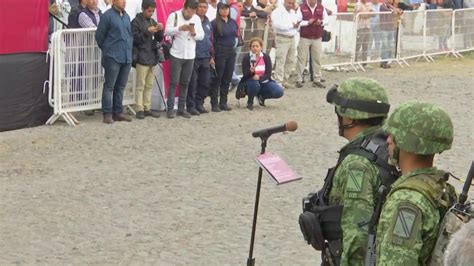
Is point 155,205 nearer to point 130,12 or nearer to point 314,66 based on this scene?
point 130,12

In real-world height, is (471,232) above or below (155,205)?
above

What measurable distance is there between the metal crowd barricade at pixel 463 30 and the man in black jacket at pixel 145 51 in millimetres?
11801

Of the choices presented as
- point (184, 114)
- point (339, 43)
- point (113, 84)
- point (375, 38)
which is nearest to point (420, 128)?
point (113, 84)

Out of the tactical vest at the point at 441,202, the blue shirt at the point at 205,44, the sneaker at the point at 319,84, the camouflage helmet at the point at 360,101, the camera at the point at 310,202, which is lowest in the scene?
the sneaker at the point at 319,84

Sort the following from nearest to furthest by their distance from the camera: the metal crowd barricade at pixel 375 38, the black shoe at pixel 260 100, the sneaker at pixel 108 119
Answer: the sneaker at pixel 108 119 → the black shoe at pixel 260 100 → the metal crowd barricade at pixel 375 38

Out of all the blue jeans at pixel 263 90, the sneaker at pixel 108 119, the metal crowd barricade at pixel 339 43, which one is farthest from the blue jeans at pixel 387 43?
the sneaker at pixel 108 119

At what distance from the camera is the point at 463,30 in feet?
78.8

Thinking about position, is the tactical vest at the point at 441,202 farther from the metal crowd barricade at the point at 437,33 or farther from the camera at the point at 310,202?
the metal crowd barricade at the point at 437,33

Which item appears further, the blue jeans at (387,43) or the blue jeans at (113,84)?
the blue jeans at (387,43)

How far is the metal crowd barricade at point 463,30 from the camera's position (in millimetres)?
23547

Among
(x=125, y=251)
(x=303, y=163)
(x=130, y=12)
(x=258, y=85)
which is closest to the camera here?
(x=125, y=251)

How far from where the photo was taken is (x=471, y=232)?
8.98 ft

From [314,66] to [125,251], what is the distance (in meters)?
11.1

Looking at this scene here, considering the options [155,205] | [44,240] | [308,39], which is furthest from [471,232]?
[308,39]
